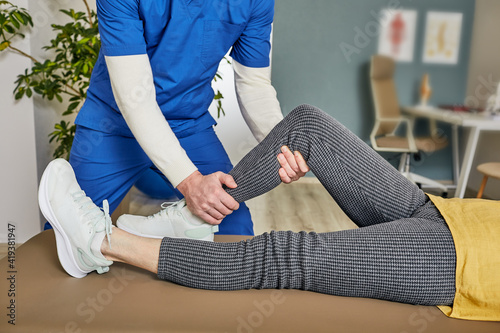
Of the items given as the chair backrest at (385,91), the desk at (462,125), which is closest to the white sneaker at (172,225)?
the desk at (462,125)

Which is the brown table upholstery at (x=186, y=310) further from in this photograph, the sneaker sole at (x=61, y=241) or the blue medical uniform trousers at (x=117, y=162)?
the blue medical uniform trousers at (x=117, y=162)

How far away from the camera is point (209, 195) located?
3.24ft

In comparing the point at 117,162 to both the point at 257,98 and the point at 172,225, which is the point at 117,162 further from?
the point at 257,98

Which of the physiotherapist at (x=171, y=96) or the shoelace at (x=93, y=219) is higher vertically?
the physiotherapist at (x=171, y=96)

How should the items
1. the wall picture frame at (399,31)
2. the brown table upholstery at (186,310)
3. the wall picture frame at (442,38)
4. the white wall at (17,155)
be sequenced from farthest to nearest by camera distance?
the wall picture frame at (399,31)
the wall picture frame at (442,38)
the white wall at (17,155)
the brown table upholstery at (186,310)

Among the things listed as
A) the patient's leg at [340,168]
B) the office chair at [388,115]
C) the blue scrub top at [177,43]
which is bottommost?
the office chair at [388,115]

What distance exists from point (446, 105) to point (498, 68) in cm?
45

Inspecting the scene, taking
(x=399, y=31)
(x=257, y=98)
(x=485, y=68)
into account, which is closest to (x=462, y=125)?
(x=485, y=68)

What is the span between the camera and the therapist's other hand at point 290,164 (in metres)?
0.96

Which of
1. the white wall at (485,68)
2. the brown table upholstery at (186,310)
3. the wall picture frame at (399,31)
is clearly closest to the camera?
the brown table upholstery at (186,310)

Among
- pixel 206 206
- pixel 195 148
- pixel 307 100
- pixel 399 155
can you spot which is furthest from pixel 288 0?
pixel 206 206

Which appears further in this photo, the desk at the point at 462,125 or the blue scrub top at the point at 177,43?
the desk at the point at 462,125

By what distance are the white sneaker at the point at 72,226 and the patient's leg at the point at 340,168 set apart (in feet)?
1.05

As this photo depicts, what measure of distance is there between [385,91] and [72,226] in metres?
3.17
